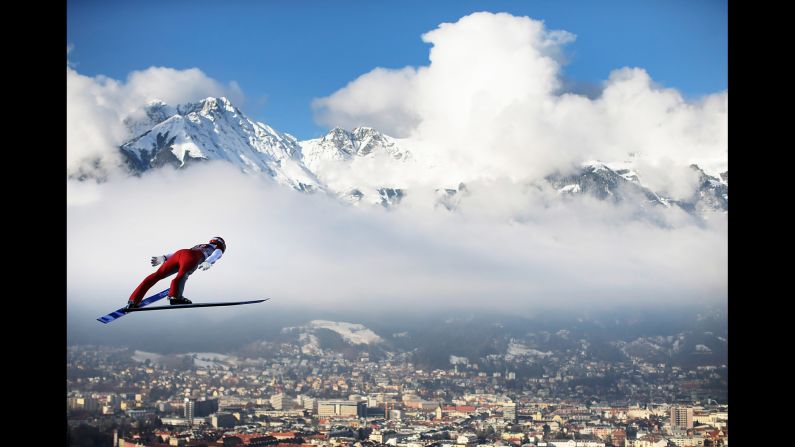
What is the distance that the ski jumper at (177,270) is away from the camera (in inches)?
155

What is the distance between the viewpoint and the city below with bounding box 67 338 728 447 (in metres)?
14.8

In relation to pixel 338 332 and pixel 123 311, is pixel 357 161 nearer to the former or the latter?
pixel 338 332

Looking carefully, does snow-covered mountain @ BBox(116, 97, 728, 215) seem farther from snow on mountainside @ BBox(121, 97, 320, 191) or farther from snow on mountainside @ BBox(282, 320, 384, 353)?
snow on mountainside @ BBox(282, 320, 384, 353)

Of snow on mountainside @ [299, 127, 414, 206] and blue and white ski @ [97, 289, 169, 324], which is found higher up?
snow on mountainside @ [299, 127, 414, 206]

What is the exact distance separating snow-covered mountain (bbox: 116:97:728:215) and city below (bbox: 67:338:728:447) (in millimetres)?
7762

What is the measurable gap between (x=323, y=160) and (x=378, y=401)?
18866 mm

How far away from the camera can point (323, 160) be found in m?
37.0

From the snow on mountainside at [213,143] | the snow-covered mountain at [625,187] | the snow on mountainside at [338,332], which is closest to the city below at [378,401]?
the snow on mountainside at [338,332]

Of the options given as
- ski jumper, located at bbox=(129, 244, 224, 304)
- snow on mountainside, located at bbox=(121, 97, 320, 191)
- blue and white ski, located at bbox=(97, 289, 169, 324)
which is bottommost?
blue and white ski, located at bbox=(97, 289, 169, 324)

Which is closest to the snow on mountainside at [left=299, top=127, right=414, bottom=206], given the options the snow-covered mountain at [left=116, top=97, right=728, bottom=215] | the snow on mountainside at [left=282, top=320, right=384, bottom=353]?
the snow-covered mountain at [left=116, top=97, right=728, bottom=215]

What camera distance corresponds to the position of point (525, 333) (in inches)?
1172
